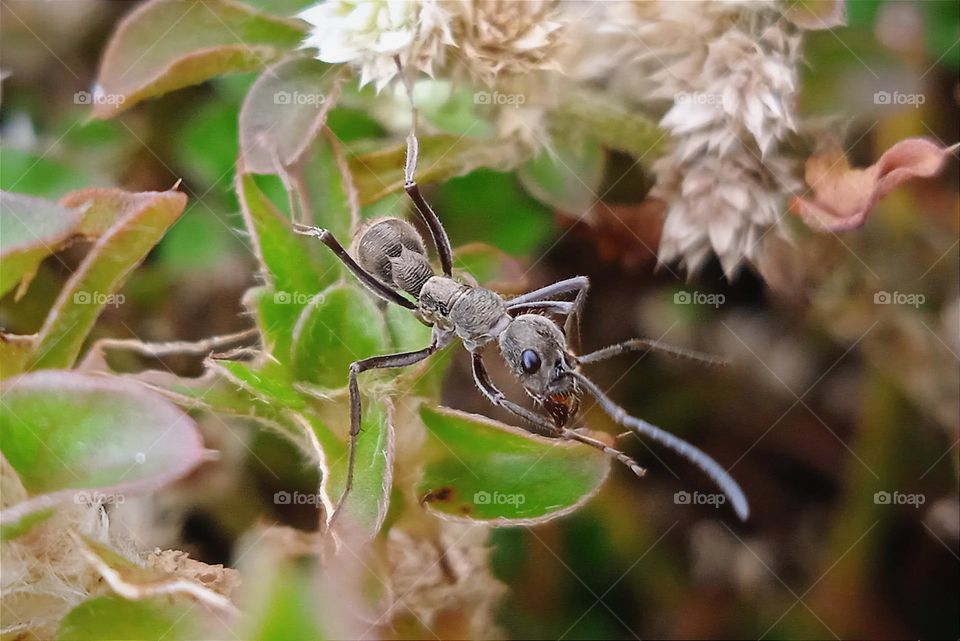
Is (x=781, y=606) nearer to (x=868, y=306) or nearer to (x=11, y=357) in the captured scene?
(x=868, y=306)

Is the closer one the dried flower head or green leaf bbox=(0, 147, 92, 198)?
the dried flower head

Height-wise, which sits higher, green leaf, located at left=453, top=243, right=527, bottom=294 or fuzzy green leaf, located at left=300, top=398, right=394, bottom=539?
green leaf, located at left=453, top=243, right=527, bottom=294

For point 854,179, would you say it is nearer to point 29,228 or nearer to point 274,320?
point 274,320

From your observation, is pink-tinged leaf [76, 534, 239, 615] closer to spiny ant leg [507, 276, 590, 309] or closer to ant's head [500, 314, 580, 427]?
ant's head [500, 314, 580, 427]

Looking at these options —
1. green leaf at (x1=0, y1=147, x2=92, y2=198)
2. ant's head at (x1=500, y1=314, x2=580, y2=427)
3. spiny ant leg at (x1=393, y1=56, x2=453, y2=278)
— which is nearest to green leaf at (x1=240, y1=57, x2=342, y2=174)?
spiny ant leg at (x1=393, y1=56, x2=453, y2=278)

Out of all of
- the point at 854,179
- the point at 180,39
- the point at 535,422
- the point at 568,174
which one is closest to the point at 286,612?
the point at 535,422

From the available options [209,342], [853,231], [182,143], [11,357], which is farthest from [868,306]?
[11,357]

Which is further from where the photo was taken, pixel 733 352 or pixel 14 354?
pixel 733 352
